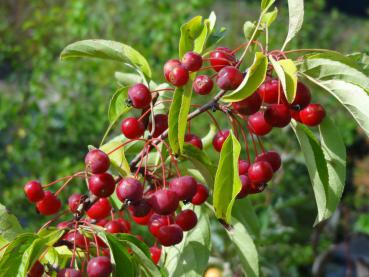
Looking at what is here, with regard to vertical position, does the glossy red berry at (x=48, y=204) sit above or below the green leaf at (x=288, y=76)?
below

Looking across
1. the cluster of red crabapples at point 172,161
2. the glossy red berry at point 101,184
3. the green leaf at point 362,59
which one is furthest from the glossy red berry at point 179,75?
the green leaf at point 362,59

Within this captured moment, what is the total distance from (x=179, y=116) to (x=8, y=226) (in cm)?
40

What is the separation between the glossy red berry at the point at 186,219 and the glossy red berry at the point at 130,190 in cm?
15

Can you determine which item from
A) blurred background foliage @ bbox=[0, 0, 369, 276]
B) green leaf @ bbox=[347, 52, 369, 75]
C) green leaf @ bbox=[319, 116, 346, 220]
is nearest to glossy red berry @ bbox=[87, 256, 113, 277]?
green leaf @ bbox=[319, 116, 346, 220]

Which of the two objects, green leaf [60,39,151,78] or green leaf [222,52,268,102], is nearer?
green leaf [222,52,268,102]

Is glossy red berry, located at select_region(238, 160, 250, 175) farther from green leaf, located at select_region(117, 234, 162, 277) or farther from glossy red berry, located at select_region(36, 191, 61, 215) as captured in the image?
glossy red berry, located at select_region(36, 191, 61, 215)

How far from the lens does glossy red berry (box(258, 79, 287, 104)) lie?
1203mm

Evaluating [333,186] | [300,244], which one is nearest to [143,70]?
[333,186]

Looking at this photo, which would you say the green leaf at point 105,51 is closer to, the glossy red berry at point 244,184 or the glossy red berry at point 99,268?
the glossy red berry at point 244,184

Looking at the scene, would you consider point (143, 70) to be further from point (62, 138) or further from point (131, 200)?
point (62, 138)

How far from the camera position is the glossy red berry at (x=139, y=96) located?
1.25 metres

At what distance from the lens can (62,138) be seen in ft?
11.7

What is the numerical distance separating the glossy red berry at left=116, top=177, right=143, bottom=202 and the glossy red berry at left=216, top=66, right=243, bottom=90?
0.22m

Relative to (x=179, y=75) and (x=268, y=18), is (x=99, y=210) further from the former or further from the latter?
(x=268, y=18)
